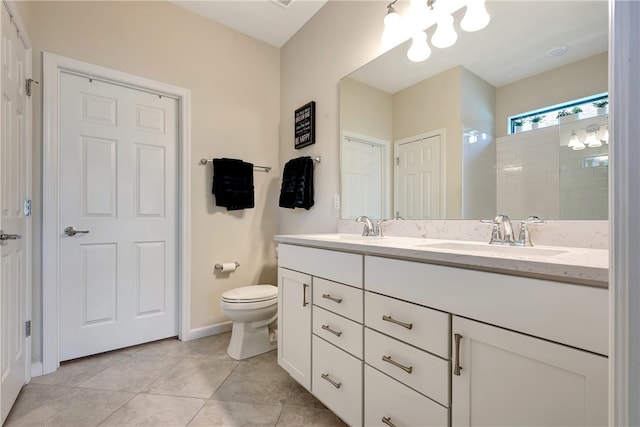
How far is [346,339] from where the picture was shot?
3.95 feet

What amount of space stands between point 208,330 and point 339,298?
62.1 inches

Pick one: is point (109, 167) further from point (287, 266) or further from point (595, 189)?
point (595, 189)

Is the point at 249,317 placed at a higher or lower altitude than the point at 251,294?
lower

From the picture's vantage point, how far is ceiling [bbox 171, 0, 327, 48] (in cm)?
219

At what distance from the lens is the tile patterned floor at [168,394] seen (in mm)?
1360

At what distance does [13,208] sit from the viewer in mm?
1419

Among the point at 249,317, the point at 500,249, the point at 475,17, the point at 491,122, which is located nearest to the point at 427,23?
the point at 475,17

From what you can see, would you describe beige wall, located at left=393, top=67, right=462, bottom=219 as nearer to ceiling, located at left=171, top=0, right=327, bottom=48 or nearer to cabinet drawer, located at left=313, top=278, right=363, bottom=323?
cabinet drawer, located at left=313, top=278, right=363, bottom=323

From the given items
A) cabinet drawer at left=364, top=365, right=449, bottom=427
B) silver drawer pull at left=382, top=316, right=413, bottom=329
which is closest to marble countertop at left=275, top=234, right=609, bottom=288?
silver drawer pull at left=382, top=316, right=413, bottom=329

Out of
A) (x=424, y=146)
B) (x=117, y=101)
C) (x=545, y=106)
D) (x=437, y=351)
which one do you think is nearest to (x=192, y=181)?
(x=117, y=101)

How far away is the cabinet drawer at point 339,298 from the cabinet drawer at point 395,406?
209 mm

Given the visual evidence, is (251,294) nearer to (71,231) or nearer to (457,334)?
(71,231)

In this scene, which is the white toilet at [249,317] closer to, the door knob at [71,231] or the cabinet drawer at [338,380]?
the cabinet drawer at [338,380]

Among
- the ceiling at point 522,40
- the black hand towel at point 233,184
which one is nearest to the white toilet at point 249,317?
the black hand towel at point 233,184
